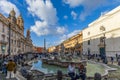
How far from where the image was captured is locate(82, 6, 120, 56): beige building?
1519 inches

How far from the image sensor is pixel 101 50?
1817 inches

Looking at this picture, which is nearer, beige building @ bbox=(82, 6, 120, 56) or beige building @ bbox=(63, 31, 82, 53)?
beige building @ bbox=(82, 6, 120, 56)

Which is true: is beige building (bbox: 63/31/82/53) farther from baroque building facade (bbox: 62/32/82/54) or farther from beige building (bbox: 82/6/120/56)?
beige building (bbox: 82/6/120/56)

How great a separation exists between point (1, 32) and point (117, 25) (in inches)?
1046

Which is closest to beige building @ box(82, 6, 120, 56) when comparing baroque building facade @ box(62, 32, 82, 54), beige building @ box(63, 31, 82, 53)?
baroque building facade @ box(62, 32, 82, 54)

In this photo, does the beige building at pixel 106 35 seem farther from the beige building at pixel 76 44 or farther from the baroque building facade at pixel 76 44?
the beige building at pixel 76 44

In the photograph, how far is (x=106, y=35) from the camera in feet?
142

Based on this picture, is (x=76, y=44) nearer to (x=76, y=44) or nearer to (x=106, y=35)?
(x=76, y=44)

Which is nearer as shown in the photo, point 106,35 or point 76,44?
point 106,35

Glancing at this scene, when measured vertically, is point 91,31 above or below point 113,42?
above

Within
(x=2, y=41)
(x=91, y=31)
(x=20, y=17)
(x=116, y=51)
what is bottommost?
(x=116, y=51)

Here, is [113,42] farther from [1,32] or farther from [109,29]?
[1,32]

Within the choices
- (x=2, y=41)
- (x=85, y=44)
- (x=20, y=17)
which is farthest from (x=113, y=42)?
(x=20, y=17)

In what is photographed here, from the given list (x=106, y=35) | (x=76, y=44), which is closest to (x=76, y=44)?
(x=76, y=44)
